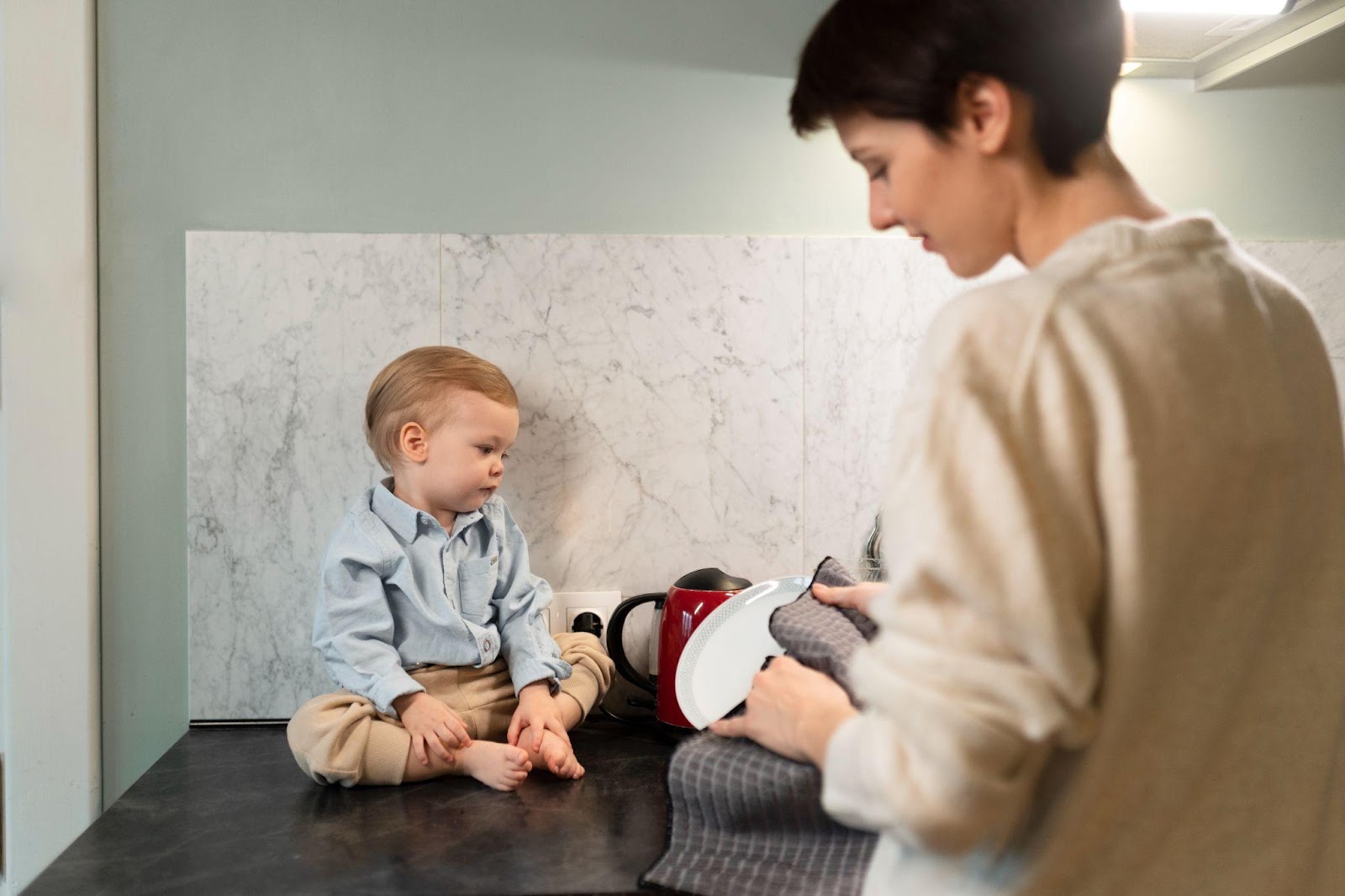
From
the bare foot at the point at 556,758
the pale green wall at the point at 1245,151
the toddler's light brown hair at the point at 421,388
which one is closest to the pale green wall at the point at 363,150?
the toddler's light brown hair at the point at 421,388

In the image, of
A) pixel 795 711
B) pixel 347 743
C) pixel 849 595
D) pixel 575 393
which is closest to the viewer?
pixel 795 711

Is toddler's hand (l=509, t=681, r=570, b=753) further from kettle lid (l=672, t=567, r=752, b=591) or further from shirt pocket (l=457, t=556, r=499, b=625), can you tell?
kettle lid (l=672, t=567, r=752, b=591)

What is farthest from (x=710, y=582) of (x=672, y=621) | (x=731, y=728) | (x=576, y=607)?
(x=731, y=728)

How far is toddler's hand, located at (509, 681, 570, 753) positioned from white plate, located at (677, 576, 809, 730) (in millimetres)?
156

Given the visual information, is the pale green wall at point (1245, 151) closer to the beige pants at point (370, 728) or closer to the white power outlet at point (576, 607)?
the white power outlet at point (576, 607)

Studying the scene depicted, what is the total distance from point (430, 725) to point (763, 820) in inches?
18.4

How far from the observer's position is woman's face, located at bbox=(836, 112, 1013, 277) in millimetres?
634

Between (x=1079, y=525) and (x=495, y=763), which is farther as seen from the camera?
(x=495, y=763)

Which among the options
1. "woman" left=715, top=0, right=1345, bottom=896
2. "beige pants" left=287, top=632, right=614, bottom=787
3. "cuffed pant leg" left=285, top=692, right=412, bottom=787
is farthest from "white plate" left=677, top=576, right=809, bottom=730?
"woman" left=715, top=0, right=1345, bottom=896

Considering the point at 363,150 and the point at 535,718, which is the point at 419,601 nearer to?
the point at 535,718

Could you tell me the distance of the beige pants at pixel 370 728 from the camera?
125 cm

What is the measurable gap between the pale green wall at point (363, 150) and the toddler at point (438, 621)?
301 millimetres

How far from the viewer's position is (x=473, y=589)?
1.41 meters

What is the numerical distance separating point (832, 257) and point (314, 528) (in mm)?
835
